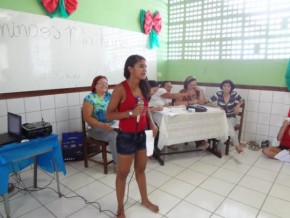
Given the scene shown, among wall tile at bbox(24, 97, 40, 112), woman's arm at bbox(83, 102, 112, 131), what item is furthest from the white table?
wall tile at bbox(24, 97, 40, 112)

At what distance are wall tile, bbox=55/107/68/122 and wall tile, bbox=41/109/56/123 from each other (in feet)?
0.14

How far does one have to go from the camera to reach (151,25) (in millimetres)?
3896

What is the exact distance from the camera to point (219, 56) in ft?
12.4

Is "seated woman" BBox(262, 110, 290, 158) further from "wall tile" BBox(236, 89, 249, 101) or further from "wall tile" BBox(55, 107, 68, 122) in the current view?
"wall tile" BBox(55, 107, 68, 122)

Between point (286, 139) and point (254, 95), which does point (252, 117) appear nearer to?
point (254, 95)

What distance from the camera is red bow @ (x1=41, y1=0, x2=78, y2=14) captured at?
2543 mm

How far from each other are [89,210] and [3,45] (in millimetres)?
1918

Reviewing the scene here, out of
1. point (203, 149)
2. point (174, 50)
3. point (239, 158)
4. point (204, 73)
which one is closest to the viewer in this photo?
point (239, 158)

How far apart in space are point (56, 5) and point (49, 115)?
1359 mm

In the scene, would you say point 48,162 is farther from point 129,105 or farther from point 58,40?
point 58,40

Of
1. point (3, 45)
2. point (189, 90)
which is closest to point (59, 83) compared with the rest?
point (3, 45)

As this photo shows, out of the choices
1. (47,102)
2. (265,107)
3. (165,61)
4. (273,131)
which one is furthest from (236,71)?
(47,102)

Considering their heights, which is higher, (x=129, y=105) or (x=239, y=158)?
(x=129, y=105)

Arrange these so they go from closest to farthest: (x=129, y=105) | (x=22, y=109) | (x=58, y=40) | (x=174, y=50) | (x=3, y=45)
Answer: (x=129, y=105)
(x=3, y=45)
(x=22, y=109)
(x=58, y=40)
(x=174, y=50)
